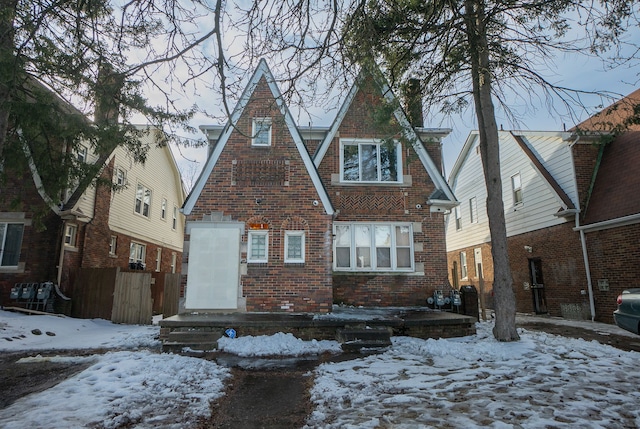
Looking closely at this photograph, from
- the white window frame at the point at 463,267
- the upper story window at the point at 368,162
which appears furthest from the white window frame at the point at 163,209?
the white window frame at the point at 463,267

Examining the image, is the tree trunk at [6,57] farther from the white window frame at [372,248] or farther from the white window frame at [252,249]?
the white window frame at [372,248]

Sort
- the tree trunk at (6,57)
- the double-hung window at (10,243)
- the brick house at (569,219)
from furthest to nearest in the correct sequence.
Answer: the double-hung window at (10,243)
the brick house at (569,219)
the tree trunk at (6,57)

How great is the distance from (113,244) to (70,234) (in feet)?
9.75

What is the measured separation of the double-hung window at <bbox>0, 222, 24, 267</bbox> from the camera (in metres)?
14.0

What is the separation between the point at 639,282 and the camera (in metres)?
12.1

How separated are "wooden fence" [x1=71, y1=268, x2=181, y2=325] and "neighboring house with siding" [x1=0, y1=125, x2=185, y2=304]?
673 millimetres

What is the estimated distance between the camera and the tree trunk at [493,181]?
27.5 ft

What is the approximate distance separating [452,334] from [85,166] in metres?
11.3

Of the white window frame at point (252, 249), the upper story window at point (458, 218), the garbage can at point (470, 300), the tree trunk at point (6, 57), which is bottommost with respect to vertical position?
the garbage can at point (470, 300)

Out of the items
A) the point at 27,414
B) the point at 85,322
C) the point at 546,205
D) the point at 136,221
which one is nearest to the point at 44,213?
the point at 85,322

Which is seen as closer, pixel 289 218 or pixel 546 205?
pixel 289 218

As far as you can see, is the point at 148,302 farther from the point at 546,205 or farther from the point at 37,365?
the point at 546,205

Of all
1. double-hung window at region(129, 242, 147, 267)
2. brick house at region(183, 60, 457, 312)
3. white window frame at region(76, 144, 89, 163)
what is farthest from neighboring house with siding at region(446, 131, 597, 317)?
double-hung window at region(129, 242, 147, 267)

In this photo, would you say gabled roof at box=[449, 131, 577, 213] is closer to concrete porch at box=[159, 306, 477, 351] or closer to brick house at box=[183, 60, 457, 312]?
brick house at box=[183, 60, 457, 312]
